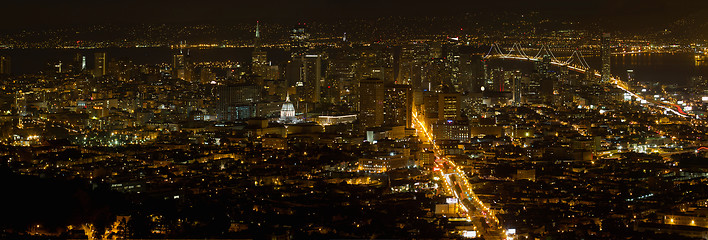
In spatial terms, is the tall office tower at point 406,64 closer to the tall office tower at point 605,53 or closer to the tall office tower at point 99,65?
the tall office tower at point 605,53

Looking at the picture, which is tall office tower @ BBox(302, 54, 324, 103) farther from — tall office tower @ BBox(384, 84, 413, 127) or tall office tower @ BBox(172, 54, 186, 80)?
tall office tower @ BBox(384, 84, 413, 127)

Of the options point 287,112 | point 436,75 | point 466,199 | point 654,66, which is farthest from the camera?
point 654,66

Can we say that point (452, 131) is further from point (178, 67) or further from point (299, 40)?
point (178, 67)

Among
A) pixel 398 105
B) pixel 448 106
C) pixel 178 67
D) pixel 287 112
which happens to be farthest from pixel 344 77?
pixel 178 67

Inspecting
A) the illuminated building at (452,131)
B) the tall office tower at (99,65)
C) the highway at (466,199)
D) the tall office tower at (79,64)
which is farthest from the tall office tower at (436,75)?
the highway at (466,199)

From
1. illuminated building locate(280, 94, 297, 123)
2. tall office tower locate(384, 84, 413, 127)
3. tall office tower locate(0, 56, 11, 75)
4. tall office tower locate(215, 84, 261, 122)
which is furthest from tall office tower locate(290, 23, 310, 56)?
tall office tower locate(384, 84, 413, 127)

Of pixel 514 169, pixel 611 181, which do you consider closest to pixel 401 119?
pixel 514 169
